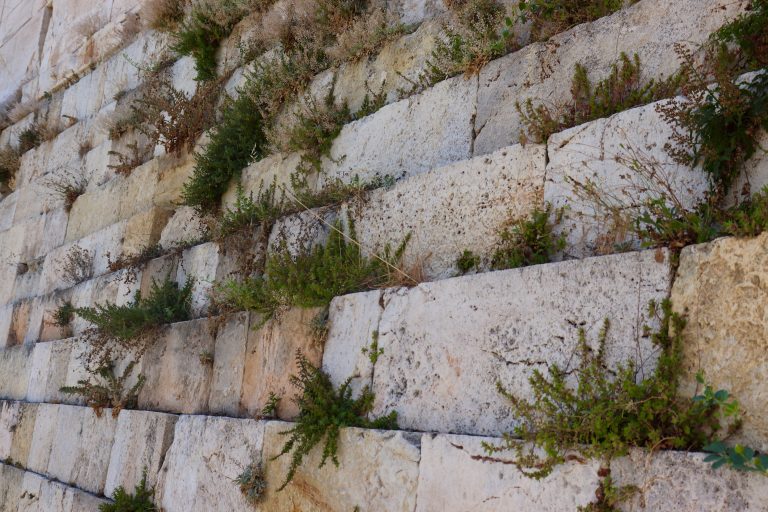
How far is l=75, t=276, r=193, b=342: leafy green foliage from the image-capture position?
5234mm

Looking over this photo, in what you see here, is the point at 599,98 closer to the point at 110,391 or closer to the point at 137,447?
the point at 137,447

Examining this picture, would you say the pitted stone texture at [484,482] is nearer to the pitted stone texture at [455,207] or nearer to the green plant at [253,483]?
the pitted stone texture at [455,207]

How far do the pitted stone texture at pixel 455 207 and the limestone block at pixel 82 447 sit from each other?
2806 mm

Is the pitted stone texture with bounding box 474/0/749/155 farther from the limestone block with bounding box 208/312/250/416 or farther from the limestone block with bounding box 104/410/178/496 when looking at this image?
the limestone block with bounding box 104/410/178/496

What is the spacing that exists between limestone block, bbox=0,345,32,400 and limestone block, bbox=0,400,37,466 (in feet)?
0.46

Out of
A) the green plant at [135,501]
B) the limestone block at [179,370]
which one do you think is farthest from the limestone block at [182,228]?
the green plant at [135,501]

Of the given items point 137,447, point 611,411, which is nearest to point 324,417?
point 611,411

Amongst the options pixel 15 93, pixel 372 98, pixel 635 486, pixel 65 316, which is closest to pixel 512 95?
pixel 372 98

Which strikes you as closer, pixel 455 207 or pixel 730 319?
pixel 730 319

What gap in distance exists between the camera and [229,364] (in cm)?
445

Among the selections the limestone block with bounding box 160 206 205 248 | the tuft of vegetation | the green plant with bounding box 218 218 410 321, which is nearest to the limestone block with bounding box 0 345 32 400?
the limestone block with bounding box 160 206 205 248

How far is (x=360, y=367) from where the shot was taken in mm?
3602

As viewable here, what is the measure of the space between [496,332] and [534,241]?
47 cm

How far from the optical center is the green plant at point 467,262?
343cm
